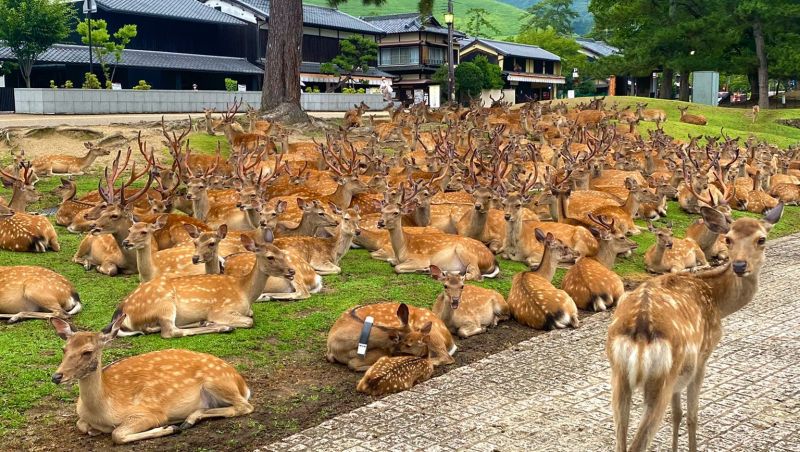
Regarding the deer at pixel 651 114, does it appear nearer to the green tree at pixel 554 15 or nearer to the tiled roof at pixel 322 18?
the tiled roof at pixel 322 18

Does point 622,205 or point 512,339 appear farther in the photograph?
point 622,205

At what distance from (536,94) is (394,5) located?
279 feet

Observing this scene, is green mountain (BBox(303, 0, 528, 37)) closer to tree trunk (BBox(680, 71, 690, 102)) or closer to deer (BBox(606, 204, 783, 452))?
tree trunk (BBox(680, 71, 690, 102))

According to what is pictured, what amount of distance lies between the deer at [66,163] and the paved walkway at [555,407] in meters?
8.29

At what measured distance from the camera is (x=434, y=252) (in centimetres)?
777

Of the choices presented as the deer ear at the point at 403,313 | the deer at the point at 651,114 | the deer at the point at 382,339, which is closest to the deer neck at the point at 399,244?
the deer at the point at 382,339

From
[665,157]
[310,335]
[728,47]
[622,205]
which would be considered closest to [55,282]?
[310,335]

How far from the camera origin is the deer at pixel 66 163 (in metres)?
11.7

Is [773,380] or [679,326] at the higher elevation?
[679,326]

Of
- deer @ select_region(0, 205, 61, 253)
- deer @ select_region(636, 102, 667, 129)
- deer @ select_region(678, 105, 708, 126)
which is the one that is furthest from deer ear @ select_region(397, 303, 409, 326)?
deer @ select_region(678, 105, 708, 126)

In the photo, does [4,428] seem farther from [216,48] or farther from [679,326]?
[216,48]

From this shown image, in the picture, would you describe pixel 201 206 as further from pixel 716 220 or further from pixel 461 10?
pixel 461 10

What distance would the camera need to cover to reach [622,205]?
10594mm

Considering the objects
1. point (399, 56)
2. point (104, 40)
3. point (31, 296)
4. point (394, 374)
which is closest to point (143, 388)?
point (394, 374)
